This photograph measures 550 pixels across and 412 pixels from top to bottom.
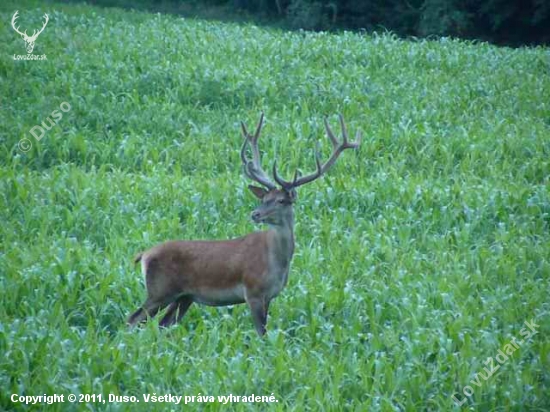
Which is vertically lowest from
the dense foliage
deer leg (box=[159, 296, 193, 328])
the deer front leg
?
the dense foliage

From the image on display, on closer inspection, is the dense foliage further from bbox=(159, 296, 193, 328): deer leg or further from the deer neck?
bbox=(159, 296, 193, 328): deer leg

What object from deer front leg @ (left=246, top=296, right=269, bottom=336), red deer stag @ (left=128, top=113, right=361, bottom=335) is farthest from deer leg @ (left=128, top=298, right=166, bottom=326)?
deer front leg @ (left=246, top=296, right=269, bottom=336)

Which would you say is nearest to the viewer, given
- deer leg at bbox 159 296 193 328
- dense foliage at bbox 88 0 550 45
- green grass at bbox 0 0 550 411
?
green grass at bbox 0 0 550 411

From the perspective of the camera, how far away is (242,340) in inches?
328

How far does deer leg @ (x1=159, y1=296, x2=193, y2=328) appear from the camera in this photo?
28.3ft

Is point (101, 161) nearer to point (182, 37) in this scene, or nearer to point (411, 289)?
point (411, 289)

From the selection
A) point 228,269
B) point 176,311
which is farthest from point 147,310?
point 228,269

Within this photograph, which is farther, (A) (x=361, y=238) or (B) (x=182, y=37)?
(B) (x=182, y=37)

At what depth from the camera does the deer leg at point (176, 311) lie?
8625 millimetres

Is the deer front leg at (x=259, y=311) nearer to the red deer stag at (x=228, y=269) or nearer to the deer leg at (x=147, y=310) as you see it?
the red deer stag at (x=228, y=269)

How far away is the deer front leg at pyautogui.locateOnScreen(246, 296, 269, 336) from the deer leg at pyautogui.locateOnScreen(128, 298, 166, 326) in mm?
689

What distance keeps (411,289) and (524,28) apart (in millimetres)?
25056

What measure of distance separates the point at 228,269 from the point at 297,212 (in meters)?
3.39

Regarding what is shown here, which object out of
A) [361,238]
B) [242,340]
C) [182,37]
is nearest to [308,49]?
[182,37]
